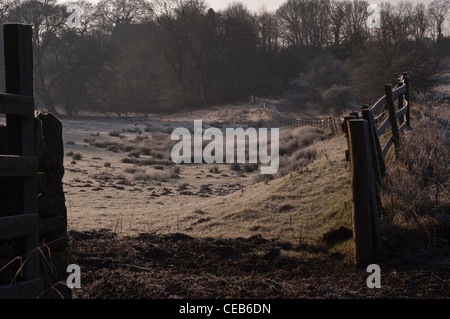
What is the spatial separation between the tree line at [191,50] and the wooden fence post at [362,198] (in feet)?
132

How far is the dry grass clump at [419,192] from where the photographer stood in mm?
6715

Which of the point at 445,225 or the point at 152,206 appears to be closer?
the point at 445,225

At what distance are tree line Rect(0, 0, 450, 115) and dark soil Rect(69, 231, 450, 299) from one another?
39818 mm

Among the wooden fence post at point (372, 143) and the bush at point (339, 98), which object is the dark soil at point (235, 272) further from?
the bush at point (339, 98)

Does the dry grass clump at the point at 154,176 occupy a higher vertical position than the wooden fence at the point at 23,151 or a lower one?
lower

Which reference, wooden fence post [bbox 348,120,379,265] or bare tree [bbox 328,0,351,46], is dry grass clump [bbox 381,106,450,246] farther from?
bare tree [bbox 328,0,351,46]

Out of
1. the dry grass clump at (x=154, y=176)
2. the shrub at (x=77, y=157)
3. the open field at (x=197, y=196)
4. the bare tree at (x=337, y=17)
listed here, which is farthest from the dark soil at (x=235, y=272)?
the bare tree at (x=337, y=17)

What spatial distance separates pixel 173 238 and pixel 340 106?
38785 mm

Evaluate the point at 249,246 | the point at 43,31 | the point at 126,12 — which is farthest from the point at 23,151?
the point at 126,12

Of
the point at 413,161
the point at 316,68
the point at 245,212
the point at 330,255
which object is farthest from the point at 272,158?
the point at 316,68

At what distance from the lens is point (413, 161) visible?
8414 mm

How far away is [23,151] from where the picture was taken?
461 cm

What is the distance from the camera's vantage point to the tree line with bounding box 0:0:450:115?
53.8 metres
